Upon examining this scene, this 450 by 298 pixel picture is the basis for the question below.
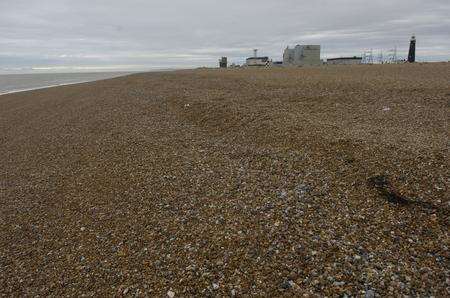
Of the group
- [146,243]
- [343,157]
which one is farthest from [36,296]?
[343,157]

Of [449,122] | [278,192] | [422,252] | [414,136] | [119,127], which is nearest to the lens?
[422,252]

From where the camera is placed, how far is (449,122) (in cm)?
917

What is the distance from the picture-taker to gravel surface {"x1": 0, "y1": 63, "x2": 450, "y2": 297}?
4.52 metres

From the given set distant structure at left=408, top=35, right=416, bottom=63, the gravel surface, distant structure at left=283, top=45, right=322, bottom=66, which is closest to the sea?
the gravel surface

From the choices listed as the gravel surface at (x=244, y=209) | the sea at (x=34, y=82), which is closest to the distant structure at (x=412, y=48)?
the gravel surface at (x=244, y=209)

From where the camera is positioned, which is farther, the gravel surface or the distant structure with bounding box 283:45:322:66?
the distant structure with bounding box 283:45:322:66

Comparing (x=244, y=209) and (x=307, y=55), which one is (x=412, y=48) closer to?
(x=307, y=55)

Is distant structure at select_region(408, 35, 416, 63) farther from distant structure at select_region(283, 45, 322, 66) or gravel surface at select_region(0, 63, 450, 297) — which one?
gravel surface at select_region(0, 63, 450, 297)

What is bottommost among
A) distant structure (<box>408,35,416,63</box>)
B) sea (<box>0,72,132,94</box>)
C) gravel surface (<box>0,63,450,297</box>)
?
gravel surface (<box>0,63,450,297</box>)

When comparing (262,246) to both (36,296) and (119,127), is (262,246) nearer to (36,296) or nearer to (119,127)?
(36,296)

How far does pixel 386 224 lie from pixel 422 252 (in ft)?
2.27

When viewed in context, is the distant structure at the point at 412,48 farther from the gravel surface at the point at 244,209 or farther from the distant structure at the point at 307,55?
the gravel surface at the point at 244,209

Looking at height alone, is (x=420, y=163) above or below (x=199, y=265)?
above

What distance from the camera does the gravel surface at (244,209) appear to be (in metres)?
4.52
